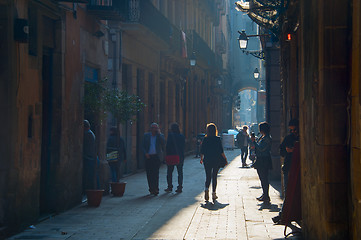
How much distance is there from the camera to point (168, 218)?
1071 centimetres

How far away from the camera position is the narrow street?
9156 millimetres

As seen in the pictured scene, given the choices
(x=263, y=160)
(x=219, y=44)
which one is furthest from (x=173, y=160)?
(x=219, y=44)

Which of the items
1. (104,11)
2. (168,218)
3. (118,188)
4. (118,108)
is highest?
(104,11)

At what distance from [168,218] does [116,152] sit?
4209 millimetres

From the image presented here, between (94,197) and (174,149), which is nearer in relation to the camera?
(94,197)

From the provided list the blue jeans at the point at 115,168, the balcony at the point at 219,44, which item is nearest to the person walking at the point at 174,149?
the blue jeans at the point at 115,168

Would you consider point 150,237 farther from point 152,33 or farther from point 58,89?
point 152,33

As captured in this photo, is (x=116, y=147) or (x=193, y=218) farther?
(x=116, y=147)

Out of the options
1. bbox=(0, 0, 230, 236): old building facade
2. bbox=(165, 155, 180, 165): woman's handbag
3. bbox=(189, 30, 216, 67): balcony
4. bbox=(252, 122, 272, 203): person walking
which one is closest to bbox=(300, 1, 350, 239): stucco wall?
bbox=(0, 0, 230, 236): old building facade

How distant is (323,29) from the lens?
24.2ft

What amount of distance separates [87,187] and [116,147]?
7.34 feet

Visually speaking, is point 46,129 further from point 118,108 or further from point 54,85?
point 118,108

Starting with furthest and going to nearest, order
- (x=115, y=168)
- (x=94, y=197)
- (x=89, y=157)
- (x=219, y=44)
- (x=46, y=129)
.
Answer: (x=219, y=44) → (x=115, y=168) → (x=89, y=157) → (x=94, y=197) → (x=46, y=129)

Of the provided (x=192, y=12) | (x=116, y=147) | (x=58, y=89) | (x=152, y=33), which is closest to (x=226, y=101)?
(x=192, y=12)
